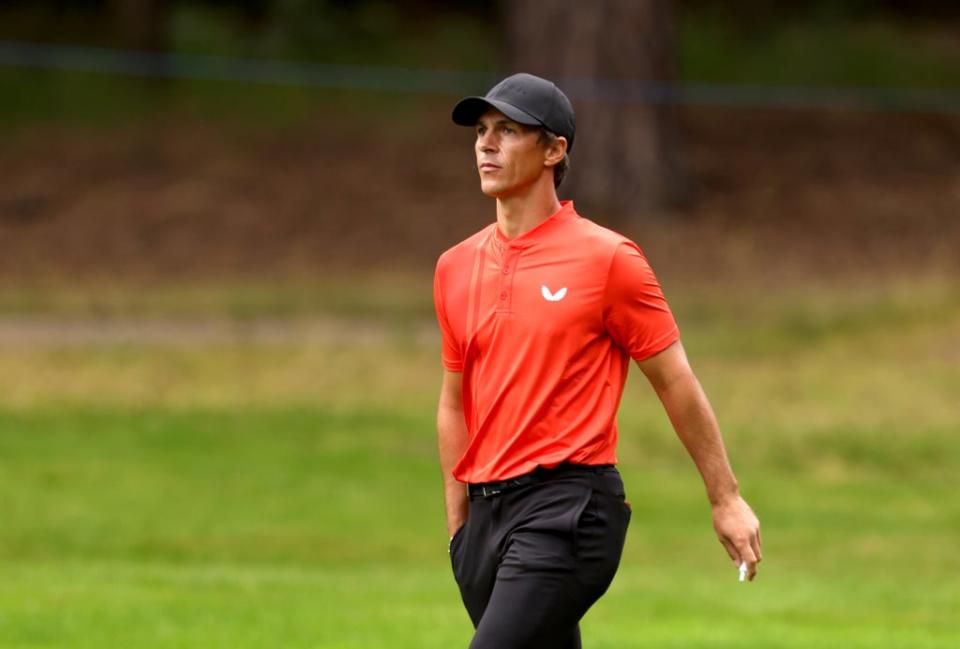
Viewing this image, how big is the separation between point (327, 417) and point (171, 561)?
428cm

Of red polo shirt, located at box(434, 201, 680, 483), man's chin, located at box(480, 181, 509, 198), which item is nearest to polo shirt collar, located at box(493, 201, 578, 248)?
red polo shirt, located at box(434, 201, 680, 483)

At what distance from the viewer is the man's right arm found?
5.93 m

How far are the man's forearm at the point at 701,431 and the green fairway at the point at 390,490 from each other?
3682mm

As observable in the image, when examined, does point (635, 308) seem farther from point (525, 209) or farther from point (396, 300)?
point (396, 300)

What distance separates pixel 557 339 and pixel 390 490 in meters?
10.1

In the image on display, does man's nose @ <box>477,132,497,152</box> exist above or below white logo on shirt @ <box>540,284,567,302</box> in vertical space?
above

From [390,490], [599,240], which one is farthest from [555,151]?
[390,490]

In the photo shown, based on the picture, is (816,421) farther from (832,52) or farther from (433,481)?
(832,52)

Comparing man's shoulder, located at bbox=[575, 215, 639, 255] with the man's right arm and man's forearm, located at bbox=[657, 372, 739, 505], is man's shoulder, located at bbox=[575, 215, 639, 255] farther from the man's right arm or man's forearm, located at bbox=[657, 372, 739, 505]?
the man's right arm

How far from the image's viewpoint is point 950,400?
17.9 metres

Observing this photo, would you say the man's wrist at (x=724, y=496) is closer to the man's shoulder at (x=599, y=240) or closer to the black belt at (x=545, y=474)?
→ the black belt at (x=545, y=474)

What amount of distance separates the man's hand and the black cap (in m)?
1.13

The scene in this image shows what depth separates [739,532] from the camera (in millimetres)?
5551

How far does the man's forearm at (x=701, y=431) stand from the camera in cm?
563
